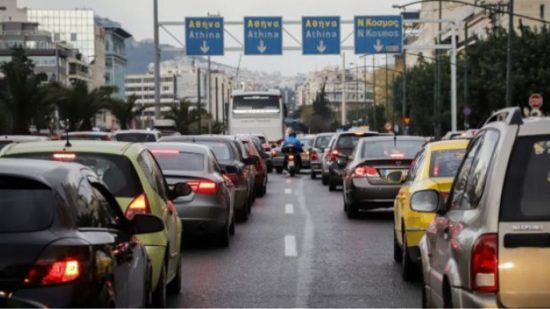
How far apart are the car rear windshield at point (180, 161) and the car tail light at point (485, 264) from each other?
32.3 feet

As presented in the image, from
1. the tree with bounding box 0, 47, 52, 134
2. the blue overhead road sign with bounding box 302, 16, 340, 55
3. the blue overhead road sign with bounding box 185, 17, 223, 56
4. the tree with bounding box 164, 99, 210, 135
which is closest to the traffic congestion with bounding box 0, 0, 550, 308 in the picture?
the tree with bounding box 0, 47, 52, 134

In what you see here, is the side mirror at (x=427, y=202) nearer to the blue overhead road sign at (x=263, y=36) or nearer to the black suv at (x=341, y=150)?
the black suv at (x=341, y=150)

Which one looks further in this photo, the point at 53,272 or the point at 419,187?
the point at 419,187

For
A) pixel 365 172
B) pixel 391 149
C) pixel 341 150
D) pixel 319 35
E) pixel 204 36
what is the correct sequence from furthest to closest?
pixel 319 35 → pixel 204 36 → pixel 341 150 → pixel 391 149 → pixel 365 172

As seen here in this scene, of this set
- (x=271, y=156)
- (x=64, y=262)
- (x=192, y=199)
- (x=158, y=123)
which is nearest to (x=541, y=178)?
(x=64, y=262)

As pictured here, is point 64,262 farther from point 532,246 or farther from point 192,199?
point 192,199

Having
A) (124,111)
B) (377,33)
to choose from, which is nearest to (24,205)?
(377,33)

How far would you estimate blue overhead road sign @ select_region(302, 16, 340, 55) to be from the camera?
54.4 metres

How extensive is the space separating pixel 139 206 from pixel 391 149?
11.4 meters

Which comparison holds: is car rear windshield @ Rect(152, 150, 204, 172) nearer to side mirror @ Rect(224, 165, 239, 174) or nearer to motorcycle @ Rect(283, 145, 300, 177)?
side mirror @ Rect(224, 165, 239, 174)

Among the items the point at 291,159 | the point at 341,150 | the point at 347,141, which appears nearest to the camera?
the point at 347,141

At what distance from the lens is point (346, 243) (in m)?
16.9

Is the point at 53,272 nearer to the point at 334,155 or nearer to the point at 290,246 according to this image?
the point at 290,246

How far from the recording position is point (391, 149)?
2117 centimetres
